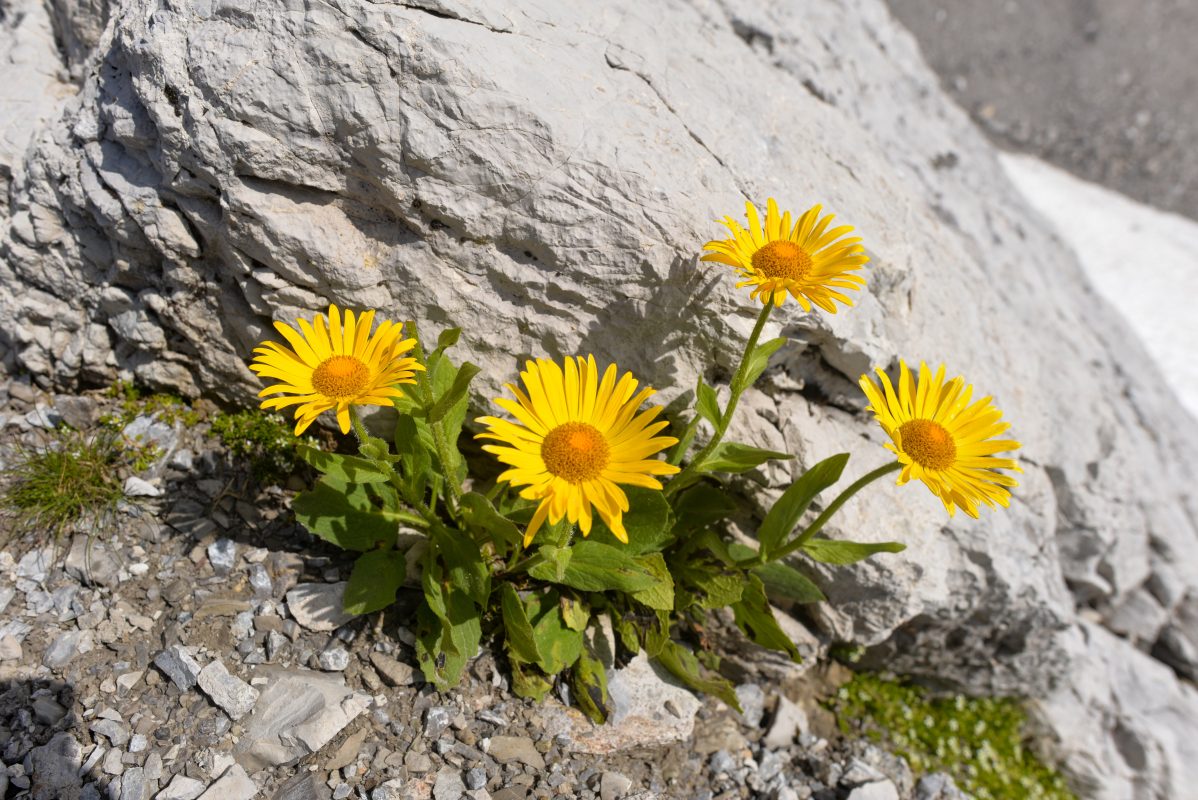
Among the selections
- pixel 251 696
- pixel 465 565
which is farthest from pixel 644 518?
pixel 251 696

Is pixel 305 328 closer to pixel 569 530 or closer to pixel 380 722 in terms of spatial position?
pixel 569 530

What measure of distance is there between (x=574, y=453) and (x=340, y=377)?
92 cm

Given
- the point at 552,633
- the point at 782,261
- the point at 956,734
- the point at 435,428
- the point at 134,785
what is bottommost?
the point at 134,785

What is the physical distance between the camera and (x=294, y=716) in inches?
133

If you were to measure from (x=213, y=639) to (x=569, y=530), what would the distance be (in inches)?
68.6

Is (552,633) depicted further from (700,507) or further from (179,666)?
(179,666)

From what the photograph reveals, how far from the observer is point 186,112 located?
11.4 feet

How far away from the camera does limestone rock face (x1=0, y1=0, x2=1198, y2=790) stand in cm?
346

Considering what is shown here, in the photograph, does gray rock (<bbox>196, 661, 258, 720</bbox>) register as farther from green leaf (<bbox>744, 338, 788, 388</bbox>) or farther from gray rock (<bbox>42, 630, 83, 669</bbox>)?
green leaf (<bbox>744, 338, 788, 388</bbox>)

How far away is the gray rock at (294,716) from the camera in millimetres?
3264

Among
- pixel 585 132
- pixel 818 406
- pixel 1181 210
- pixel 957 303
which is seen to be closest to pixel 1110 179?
pixel 1181 210

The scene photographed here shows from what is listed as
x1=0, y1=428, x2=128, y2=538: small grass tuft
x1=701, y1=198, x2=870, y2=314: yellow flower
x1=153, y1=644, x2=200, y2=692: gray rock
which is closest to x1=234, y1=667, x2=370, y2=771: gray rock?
x1=153, y1=644, x2=200, y2=692: gray rock

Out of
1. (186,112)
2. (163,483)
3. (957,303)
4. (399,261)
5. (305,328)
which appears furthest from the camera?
(957,303)

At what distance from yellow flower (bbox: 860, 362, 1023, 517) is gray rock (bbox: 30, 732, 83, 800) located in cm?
333
